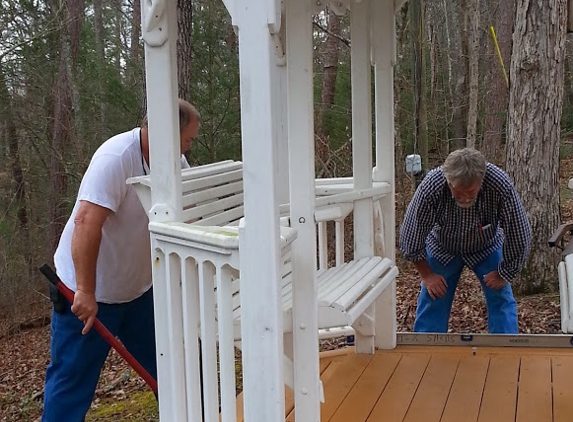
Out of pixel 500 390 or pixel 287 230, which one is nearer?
pixel 287 230

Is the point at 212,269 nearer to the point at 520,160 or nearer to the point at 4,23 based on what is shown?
the point at 520,160

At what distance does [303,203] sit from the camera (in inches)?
96.9

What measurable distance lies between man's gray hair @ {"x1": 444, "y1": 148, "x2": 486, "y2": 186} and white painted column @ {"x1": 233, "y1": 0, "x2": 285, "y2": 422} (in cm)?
160

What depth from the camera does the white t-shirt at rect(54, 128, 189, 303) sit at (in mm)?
2807

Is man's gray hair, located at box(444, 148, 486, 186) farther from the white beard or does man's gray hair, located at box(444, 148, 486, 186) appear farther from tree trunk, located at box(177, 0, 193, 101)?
tree trunk, located at box(177, 0, 193, 101)

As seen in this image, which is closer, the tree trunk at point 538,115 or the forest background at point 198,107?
the tree trunk at point 538,115

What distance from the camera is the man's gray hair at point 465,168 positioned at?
11.0ft

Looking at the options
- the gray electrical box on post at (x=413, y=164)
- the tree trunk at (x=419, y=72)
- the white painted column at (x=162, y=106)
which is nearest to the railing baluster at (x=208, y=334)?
the white painted column at (x=162, y=106)

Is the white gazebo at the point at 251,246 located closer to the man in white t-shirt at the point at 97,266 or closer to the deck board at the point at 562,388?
the man in white t-shirt at the point at 97,266

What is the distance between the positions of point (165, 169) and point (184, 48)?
149 inches

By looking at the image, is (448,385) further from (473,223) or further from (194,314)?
(194,314)

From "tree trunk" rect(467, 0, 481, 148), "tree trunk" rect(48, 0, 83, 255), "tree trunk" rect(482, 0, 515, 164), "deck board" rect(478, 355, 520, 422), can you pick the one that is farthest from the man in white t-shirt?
"tree trunk" rect(482, 0, 515, 164)

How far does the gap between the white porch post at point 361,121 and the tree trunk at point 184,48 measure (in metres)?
2.78

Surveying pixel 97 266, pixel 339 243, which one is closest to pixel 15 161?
pixel 97 266
